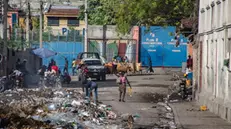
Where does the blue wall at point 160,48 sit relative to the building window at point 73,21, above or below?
below

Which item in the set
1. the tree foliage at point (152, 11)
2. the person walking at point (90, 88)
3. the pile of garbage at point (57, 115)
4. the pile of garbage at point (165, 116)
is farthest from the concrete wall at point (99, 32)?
the pile of garbage at point (57, 115)

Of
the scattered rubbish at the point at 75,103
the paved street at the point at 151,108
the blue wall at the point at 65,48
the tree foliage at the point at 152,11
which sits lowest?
the paved street at the point at 151,108

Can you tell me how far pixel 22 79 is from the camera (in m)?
33.9

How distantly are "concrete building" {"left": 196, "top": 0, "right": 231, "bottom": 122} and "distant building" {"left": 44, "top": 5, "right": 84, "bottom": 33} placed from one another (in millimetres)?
46598

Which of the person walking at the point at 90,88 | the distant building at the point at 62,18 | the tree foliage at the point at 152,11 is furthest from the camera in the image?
the distant building at the point at 62,18

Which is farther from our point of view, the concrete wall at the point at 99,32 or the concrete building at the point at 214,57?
the concrete wall at the point at 99,32

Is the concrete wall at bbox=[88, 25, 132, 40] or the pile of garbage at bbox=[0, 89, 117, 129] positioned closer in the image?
the pile of garbage at bbox=[0, 89, 117, 129]

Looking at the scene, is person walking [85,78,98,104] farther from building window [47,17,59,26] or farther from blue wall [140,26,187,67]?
building window [47,17,59,26]

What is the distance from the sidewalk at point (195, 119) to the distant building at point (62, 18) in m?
50.6

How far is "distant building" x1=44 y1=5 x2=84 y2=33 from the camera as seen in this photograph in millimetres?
75062

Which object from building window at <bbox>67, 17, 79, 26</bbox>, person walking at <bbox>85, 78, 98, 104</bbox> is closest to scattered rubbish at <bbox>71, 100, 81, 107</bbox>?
person walking at <bbox>85, 78, 98, 104</bbox>

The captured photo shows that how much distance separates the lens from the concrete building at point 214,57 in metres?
20.1

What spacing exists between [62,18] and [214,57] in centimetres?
5345

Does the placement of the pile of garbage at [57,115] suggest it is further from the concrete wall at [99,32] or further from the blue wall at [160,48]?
the concrete wall at [99,32]
